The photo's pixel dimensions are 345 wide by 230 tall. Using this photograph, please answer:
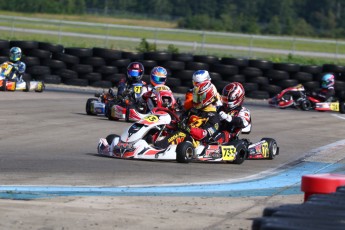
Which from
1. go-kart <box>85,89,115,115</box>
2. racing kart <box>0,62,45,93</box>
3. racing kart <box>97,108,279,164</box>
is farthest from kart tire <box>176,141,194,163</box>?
racing kart <box>0,62,45,93</box>

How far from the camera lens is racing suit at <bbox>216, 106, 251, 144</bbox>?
37.7ft

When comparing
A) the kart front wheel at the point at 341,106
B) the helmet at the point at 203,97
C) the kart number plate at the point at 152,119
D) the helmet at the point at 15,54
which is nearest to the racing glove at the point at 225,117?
the helmet at the point at 203,97

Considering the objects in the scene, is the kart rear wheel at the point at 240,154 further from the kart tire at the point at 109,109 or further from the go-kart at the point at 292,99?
the go-kart at the point at 292,99

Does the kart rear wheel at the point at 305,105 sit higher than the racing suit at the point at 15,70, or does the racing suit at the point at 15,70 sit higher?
the racing suit at the point at 15,70

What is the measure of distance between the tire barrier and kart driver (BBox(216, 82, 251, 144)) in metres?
11.3

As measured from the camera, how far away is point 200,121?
11.6 m

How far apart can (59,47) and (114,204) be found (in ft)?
57.7

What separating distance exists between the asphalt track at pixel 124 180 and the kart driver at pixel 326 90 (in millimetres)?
6129

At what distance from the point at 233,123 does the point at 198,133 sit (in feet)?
1.65

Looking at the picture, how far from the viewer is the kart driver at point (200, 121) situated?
11227 millimetres

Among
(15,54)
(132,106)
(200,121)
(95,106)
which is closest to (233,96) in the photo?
(200,121)

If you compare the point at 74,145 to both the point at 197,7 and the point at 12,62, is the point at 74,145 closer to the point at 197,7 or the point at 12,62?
the point at 12,62

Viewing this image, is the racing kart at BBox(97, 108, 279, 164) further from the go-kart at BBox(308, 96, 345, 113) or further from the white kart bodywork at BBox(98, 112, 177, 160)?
the go-kart at BBox(308, 96, 345, 113)

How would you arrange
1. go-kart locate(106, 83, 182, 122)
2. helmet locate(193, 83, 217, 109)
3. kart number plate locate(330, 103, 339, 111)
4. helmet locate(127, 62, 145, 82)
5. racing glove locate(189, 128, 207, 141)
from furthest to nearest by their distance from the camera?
kart number plate locate(330, 103, 339, 111) → helmet locate(127, 62, 145, 82) → go-kart locate(106, 83, 182, 122) → helmet locate(193, 83, 217, 109) → racing glove locate(189, 128, 207, 141)
